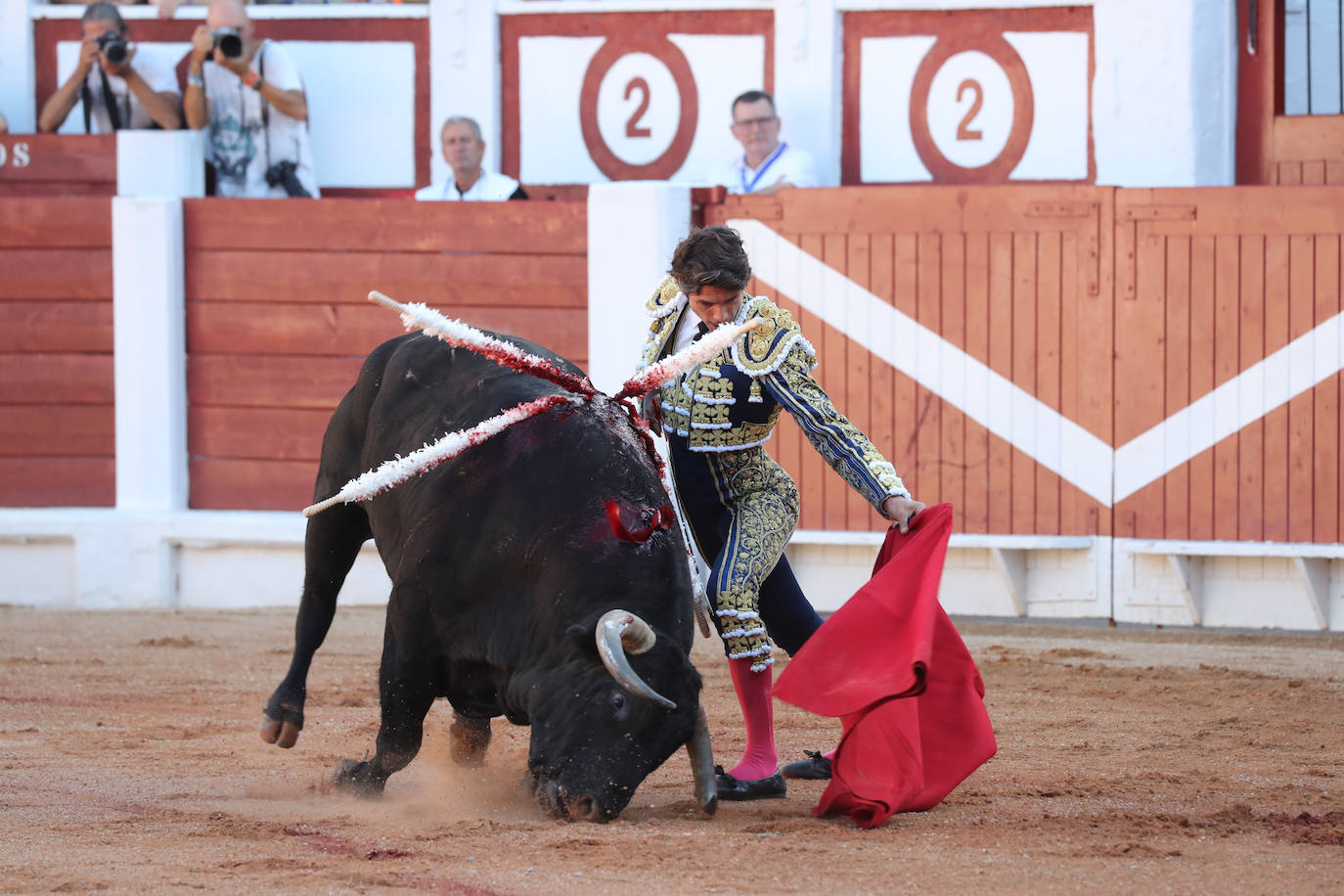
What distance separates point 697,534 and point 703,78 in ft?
14.7

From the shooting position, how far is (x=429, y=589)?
12.4 feet

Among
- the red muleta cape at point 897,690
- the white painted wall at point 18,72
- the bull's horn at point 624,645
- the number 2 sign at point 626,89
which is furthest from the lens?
the white painted wall at point 18,72

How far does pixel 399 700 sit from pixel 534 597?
434 mm

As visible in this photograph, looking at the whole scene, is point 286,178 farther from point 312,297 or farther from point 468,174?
point 468,174

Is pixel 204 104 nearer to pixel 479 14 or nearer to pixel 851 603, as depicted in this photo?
pixel 479 14

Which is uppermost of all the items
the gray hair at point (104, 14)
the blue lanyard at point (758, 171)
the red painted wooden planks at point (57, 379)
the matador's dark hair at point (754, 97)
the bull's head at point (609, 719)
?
the gray hair at point (104, 14)

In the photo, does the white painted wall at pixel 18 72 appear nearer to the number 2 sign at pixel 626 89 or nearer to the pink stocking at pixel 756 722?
the number 2 sign at pixel 626 89

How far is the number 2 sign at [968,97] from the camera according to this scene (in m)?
7.78

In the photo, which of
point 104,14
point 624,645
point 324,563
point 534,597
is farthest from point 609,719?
point 104,14

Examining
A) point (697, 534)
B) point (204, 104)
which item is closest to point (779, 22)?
point (204, 104)

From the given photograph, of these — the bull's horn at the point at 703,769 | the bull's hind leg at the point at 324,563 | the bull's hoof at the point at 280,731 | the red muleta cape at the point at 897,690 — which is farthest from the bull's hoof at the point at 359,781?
the red muleta cape at the point at 897,690

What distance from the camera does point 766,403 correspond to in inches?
153

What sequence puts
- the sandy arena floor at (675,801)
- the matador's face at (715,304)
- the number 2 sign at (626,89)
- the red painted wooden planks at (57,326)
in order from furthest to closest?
the number 2 sign at (626,89) → the red painted wooden planks at (57,326) → the matador's face at (715,304) → the sandy arena floor at (675,801)

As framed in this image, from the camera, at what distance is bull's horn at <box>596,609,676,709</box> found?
3.31 m
